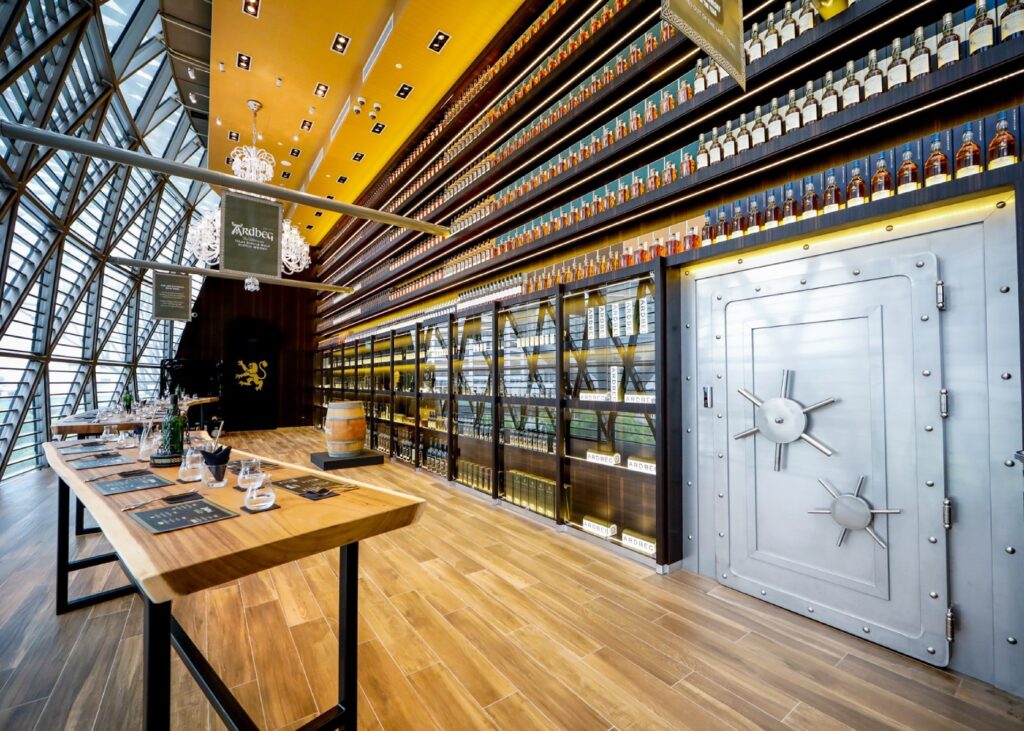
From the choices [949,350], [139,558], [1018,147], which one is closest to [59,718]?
[139,558]

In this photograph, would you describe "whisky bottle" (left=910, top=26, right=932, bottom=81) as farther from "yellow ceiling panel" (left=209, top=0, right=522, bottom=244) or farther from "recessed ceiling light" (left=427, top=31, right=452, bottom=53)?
"recessed ceiling light" (left=427, top=31, right=452, bottom=53)

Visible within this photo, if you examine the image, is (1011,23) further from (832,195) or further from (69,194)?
(69,194)

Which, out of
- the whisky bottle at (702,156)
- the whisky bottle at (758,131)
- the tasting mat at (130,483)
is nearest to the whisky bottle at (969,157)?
the whisky bottle at (758,131)

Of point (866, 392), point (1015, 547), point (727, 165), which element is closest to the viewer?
point (1015, 547)

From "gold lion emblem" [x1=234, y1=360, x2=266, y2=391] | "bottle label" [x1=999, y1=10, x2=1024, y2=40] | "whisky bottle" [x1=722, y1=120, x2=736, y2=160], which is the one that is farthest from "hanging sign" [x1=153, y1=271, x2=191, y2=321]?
"bottle label" [x1=999, y1=10, x2=1024, y2=40]

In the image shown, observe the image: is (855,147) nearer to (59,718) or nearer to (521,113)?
(521,113)

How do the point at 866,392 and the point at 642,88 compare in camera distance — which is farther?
the point at 642,88

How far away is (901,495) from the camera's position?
215 centimetres

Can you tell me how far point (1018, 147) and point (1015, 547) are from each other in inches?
66.4

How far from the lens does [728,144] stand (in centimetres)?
286

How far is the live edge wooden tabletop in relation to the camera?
104cm

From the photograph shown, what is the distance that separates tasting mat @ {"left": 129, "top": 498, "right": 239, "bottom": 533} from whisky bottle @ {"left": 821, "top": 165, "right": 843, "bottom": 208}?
10.3 feet

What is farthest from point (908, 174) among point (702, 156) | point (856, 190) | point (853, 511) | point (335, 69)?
point (335, 69)

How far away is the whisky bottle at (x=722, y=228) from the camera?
2930 mm
